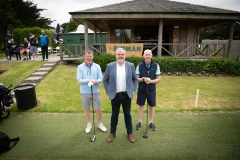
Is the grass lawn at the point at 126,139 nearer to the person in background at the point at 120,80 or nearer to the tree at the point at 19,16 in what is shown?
the person in background at the point at 120,80

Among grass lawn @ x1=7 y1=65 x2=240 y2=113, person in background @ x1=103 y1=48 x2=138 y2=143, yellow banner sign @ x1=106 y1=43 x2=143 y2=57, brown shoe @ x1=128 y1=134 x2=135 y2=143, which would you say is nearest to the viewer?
person in background @ x1=103 y1=48 x2=138 y2=143

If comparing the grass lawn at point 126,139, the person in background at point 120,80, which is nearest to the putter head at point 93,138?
the grass lawn at point 126,139

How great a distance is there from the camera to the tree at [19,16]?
23875mm

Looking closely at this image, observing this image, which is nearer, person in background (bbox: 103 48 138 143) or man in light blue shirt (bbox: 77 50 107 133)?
person in background (bbox: 103 48 138 143)

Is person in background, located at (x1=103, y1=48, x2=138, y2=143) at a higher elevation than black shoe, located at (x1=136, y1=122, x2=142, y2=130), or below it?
higher

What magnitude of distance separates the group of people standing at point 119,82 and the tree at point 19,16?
26.6m

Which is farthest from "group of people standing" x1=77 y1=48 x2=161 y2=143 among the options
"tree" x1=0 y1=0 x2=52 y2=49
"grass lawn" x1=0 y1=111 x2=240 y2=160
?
"tree" x1=0 y1=0 x2=52 y2=49

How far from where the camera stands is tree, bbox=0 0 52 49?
2388 cm

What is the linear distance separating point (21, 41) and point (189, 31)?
58.0 feet

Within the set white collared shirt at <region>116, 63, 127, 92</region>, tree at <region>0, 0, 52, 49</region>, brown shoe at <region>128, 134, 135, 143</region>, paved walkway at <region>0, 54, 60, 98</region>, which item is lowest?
brown shoe at <region>128, 134, 135, 143</region>

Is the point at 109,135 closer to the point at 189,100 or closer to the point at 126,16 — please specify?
the point at 189,100

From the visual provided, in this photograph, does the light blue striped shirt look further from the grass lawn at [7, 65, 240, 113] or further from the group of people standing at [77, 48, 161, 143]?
the grass lawn at [7, 65, 240, 113]

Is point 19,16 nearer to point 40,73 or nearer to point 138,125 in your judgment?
point 40,73

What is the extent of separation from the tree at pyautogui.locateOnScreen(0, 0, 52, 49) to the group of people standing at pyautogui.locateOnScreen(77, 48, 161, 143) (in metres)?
26.6
